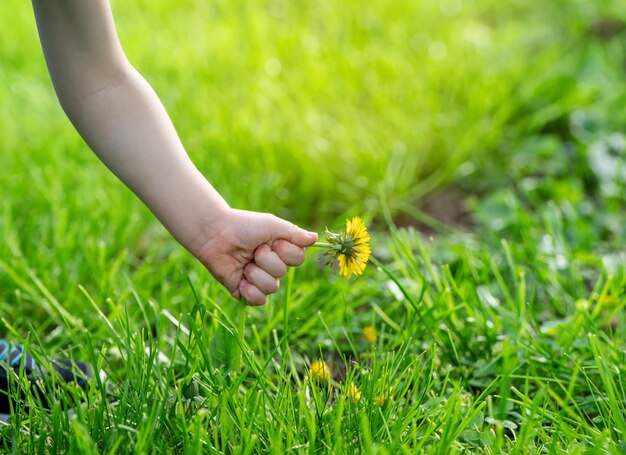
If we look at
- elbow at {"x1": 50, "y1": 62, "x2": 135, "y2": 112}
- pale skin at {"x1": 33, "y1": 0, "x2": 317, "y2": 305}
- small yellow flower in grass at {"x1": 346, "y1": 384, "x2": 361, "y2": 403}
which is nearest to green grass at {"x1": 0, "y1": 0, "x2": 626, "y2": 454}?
small yellow flower in grass at {"x1": 346, "y1": 384, "x2": 361, "y2": 403}

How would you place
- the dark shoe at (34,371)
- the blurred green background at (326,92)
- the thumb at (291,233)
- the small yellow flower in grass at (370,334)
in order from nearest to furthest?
the thumb at (291,233)
the dark shoe at (34,371)
the small yellow flower in grass at (370,334)
the blurred green background at (326,92)

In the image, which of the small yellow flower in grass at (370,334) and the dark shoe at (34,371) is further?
the small yellow flower in grass at (370,334)

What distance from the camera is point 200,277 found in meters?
1.70

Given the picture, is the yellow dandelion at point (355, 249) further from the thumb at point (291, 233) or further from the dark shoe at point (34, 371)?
the dark shoe at point (34, 371)

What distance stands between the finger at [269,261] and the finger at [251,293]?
0.05 meters

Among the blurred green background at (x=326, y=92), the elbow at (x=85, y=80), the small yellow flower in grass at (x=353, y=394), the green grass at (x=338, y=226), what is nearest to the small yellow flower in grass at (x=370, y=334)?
the green grass at (x=338, y=226)

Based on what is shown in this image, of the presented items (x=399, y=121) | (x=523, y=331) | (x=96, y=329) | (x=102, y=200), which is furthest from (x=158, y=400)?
(x=399, y=121)

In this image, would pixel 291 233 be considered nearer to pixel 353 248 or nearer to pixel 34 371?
pixel 353 248

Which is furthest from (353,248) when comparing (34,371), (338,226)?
(338,226)

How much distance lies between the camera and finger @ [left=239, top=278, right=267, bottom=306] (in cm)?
125

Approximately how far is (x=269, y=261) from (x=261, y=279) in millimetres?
38

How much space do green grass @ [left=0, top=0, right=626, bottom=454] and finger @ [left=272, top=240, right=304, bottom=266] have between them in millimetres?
184

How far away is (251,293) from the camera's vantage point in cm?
126

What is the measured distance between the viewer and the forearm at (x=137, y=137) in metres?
1.24
